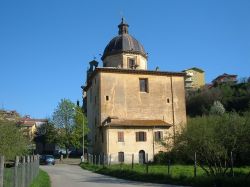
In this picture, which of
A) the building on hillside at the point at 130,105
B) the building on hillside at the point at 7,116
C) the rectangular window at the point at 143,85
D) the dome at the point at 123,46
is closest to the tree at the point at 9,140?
the building on hillside at the point at 7,116

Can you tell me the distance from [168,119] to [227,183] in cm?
3701

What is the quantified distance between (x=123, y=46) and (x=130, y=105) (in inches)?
408

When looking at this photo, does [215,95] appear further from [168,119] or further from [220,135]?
[220,135]

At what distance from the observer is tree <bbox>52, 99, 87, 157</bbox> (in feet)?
199

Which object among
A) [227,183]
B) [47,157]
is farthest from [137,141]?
[227,183]

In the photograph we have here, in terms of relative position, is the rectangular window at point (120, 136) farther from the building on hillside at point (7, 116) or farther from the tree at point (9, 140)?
the tree at point (9, 140)

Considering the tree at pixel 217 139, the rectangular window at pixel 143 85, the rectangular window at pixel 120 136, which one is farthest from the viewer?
the rectangular window at pixel 143 85

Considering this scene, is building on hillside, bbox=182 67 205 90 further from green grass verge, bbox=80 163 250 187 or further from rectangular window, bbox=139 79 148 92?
green grass verge, bbox=80 163 250 187

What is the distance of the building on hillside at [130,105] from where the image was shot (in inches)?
1925

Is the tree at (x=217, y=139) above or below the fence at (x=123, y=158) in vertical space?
above

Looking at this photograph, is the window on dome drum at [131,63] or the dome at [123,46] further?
the dome at [123,46]

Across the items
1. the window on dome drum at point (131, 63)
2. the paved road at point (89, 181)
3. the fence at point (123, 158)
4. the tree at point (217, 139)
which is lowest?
the paved road at point (89, 181)

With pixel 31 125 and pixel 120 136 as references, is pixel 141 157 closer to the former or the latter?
pixel 120 136

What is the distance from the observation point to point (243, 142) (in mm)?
19797
